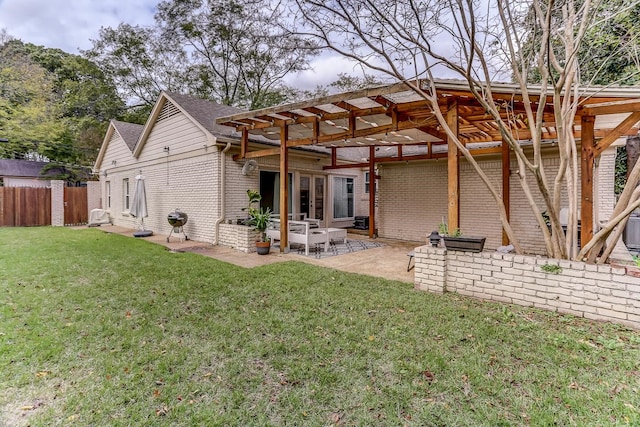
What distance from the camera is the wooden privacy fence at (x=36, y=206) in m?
14.9

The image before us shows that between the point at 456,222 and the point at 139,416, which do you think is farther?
the point at 456,222

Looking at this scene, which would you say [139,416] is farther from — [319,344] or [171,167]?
[171,167]

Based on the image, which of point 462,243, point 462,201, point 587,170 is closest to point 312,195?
point 462,201

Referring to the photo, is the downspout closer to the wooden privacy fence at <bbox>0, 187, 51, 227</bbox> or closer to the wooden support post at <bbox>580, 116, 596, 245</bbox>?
the wooden support post at <bbox>580, 116, 596, 245</bbox>

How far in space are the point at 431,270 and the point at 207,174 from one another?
7.35m

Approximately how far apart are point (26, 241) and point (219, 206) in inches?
249

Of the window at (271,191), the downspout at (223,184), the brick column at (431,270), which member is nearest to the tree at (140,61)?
the window at (271,191)

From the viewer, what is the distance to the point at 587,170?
543 centimetres

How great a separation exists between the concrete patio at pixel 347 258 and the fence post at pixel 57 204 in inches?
370

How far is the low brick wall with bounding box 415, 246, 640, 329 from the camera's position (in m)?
3.73

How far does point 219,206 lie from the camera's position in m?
9.35

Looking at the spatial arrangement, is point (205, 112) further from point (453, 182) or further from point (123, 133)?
point (453, 182)

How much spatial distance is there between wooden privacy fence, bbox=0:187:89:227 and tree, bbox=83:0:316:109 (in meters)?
9.51

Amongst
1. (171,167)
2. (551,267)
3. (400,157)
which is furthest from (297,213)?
(551,267)
